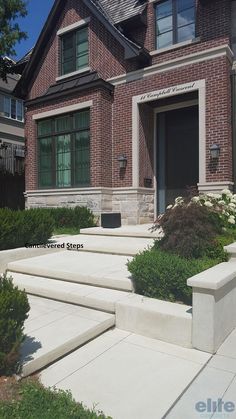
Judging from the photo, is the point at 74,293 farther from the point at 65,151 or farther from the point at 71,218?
the point at 65,151

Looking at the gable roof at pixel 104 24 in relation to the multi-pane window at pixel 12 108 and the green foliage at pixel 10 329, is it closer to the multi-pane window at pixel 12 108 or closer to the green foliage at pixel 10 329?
the green foliage at pixel 10 329

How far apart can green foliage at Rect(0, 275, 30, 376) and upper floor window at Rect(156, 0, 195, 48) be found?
9.79m

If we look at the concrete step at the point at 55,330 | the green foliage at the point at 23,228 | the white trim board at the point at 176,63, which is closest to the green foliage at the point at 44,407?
the concrete step at the point at 55,330

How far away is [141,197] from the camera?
36.2 feet

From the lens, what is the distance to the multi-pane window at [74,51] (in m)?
12.3

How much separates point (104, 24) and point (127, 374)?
36.7 feet

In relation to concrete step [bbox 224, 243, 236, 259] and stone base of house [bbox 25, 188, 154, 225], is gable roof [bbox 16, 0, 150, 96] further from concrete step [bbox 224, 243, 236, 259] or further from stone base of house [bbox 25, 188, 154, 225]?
concrete step [bbox 224, 243, 236, 259]

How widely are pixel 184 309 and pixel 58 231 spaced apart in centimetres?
649

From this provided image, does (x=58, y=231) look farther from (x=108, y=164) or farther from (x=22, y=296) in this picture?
(x=22, y=296)

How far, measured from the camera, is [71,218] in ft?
34.0

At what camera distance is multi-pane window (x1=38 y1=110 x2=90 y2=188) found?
11.6 m

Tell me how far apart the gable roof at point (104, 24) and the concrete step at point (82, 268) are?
700cm

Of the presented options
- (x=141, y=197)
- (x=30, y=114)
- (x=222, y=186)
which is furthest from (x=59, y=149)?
(x=222, y=186)

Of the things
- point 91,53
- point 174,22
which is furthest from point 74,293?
point 91,53
